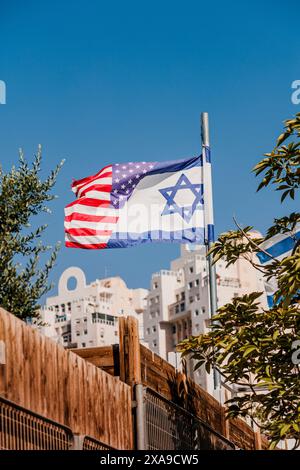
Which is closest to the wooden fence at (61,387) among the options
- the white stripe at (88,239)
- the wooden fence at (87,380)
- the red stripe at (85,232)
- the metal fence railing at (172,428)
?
the wooden fence at (87,380)

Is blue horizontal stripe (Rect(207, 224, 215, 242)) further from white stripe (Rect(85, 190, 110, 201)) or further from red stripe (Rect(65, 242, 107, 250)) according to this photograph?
white stripe (Rect(85, 190, 110, 201))

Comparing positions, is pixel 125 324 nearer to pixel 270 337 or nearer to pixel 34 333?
pixel 270 337

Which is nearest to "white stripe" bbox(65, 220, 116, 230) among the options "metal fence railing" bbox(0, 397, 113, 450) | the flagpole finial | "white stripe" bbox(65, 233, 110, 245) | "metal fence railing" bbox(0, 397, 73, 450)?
"white stripe" bbox(65, 233, 110, 245)

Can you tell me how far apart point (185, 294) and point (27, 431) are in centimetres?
16171

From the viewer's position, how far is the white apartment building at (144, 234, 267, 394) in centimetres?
16554

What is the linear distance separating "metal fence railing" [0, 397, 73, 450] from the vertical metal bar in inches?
99.5

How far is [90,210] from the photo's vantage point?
2642cm

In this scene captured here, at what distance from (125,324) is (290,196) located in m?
3.09

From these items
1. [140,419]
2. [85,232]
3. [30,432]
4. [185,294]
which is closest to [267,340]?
[140,419]

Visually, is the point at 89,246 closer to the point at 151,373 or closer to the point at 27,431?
the point at 151,373
